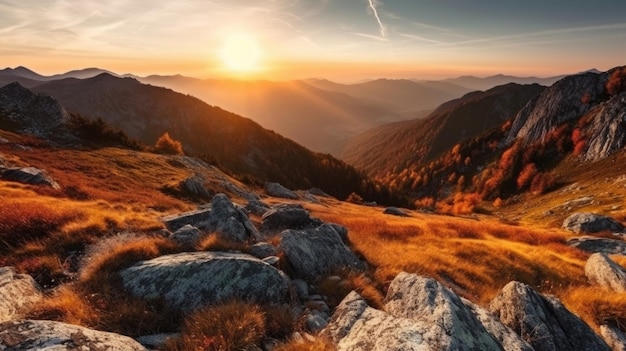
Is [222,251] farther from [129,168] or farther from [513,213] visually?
[513,213]

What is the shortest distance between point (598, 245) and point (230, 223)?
120ft

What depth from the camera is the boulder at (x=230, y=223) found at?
15.9 metres

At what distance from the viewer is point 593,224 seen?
51562 millimetres

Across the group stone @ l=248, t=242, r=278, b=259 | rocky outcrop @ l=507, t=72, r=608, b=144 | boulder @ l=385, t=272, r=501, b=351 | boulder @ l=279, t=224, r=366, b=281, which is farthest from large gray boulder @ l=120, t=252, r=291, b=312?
rocky outcrop @ l=507, t=72, r=608, b=144

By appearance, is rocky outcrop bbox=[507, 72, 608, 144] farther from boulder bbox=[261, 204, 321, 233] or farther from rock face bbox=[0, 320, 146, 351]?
rock face bbox=[0, 320, 146, 351]

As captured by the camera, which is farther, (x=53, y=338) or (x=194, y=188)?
(x=194, y=188)

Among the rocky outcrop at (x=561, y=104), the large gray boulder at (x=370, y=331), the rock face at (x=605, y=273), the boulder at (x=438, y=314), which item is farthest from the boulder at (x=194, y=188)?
the rocky outcrop at (x=561, y=104)

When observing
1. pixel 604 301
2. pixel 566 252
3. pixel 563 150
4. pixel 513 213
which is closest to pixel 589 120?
pixel 563 150

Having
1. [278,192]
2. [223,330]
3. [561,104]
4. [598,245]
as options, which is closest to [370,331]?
[223,330]

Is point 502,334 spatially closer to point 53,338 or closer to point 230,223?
point 53,338

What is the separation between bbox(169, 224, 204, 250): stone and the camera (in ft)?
44.3

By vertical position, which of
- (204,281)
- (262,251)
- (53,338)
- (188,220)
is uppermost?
(53,338)

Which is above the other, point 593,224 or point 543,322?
point 543,322

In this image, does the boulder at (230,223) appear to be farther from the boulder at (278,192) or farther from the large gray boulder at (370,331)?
the boulder at (278,192)
